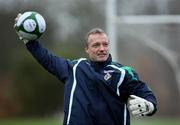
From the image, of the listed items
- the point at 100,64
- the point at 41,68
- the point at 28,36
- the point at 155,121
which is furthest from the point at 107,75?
the point at 41,68

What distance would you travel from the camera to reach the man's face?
7184 mm

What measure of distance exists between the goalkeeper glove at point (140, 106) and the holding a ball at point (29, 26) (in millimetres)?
1228

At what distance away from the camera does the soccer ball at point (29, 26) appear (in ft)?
24.5

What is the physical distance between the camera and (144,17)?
14781mm

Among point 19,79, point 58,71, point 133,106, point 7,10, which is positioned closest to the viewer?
point 133,106

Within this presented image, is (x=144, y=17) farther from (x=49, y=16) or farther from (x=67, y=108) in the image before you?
(x=49, y=16)

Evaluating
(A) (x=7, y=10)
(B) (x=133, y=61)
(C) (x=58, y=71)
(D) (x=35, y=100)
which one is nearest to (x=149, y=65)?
(B) (x=133, y=61)

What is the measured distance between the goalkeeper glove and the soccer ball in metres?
1.23

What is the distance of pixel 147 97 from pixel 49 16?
23312mm

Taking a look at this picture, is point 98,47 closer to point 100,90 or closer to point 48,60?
point 100,90

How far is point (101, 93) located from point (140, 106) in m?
0.52

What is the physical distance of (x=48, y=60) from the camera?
7.54 meters

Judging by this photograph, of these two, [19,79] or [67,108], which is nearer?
[67,108]

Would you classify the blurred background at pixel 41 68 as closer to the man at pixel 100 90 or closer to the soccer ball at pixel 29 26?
the soccer ball at pixel 29 26
